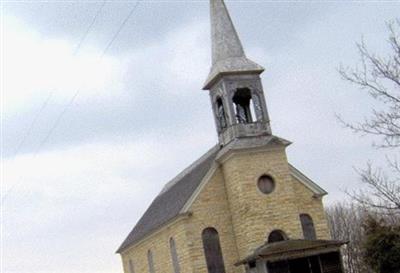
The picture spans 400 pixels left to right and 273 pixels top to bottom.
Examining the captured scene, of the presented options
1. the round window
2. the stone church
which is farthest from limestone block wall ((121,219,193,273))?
the round window

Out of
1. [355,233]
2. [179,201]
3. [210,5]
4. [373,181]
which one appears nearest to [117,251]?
[179,201]

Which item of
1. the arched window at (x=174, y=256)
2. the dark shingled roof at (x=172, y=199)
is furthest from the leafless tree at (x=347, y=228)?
the arched window at (x=174, y=256)

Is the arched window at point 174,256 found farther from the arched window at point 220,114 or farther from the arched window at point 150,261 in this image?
the arched window at point 220,114

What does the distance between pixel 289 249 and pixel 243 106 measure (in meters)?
9.61

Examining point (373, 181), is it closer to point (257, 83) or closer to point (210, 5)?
point (257, 83)

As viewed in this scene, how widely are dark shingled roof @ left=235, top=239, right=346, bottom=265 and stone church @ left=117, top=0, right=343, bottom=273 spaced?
0.05 meters

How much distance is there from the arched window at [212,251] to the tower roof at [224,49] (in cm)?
868

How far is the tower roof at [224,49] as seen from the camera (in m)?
→ 39.9

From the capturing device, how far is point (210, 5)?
42.4m

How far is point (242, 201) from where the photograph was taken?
124ft

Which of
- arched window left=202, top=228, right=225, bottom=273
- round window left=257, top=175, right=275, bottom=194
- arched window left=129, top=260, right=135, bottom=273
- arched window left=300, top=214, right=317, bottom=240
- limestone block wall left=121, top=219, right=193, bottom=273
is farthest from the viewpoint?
arched window left=129, top=260, right=135, bottom=273

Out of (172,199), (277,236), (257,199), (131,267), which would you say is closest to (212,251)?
(277,236)

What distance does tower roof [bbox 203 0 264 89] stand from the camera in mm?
39906

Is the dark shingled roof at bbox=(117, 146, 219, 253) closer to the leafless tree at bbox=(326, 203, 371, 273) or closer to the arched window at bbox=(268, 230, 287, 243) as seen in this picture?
the arched window at bbox=(268, 230, 287, 243)
